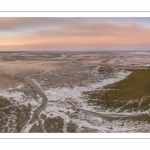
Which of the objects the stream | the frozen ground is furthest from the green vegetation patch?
the stream

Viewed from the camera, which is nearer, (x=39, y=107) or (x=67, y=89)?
(x=39, y=107)

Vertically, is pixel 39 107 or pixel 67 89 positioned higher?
pixel 67 89

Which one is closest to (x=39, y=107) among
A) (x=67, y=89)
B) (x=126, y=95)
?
(x=67, y=89)

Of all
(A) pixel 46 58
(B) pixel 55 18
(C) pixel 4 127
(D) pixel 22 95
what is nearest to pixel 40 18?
(B) pixel 55 18

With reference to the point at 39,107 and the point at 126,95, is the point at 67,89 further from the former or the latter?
the point at 126,95

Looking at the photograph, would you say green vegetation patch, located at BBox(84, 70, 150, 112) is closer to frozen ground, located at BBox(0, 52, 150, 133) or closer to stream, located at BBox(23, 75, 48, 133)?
frozen ground, located at BBox(0, 52, 150, 133)

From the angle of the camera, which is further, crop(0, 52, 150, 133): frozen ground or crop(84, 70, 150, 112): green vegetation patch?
crop(84, 70, 150, 112): green vegetation patch

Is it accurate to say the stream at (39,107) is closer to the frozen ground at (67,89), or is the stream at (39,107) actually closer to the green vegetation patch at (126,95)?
the frozen ground at (67,89)

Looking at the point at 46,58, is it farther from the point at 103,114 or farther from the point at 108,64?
the point at 103,114
